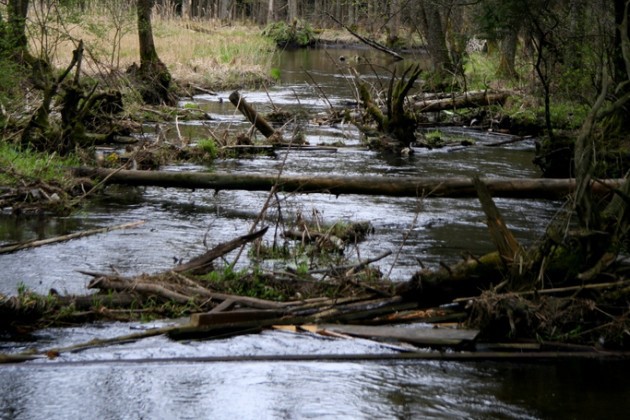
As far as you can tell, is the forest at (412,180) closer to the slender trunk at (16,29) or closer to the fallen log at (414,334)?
the slender trunk at (16,29)

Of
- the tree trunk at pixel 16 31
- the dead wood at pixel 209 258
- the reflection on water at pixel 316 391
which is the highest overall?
the tree trunk at pixel 16 31

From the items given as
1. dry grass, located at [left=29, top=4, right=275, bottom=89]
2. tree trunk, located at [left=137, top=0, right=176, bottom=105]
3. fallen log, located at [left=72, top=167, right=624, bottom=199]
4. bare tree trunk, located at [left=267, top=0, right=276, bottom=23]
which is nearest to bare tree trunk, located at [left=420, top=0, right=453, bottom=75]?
dry grass, located at [left=29, top=4, right=275, bottom=89]

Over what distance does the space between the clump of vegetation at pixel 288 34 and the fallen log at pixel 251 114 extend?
119ft

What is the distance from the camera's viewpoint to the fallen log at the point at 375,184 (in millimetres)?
11273

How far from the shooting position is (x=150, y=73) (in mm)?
24875

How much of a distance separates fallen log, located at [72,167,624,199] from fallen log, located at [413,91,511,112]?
10504 millimetres

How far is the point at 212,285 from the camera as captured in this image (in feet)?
26.9

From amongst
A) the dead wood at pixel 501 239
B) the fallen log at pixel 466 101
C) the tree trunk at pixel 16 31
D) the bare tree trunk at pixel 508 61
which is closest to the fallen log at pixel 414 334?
the dead wood at pixel 501 239

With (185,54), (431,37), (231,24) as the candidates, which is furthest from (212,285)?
(231,24)

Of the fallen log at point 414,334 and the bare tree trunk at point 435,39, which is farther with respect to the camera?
the bare tree trunk at point 435,39

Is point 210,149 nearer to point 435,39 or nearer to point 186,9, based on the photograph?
point 435,39

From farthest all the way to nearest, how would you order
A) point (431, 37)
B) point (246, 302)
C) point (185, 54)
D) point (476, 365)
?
point (185, 54), point (431, 37), point (246, 302), point (476, 365)

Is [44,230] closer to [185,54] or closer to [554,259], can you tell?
[554,259]

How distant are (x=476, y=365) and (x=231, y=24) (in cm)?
5424
